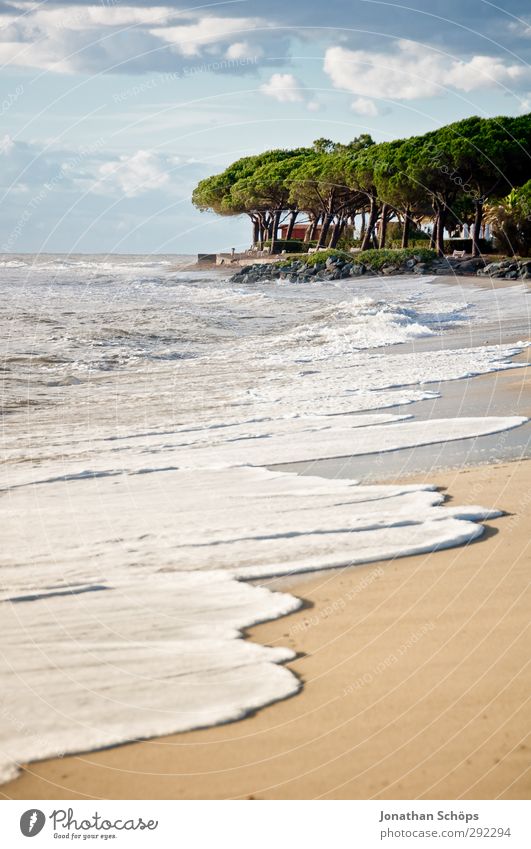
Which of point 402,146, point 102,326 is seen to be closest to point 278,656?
point 102,326

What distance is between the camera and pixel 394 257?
59.1 m

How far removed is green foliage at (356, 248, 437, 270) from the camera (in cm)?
5809

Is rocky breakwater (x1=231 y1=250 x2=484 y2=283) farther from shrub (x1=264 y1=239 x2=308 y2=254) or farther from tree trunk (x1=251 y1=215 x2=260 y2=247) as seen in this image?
tree trunk (x1=251 y1=215 x2=260 y2=247)

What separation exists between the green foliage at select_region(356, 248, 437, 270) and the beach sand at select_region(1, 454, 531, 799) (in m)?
54.3

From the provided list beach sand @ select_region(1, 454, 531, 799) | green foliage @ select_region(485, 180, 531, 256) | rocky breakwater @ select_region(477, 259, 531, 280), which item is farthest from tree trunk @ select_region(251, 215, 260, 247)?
beach sand @ select_region(1, 454, 531, 799)

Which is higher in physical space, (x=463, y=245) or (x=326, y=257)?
(x=463, y=245)

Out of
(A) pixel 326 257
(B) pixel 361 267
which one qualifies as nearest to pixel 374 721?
(B) pixel 361 267

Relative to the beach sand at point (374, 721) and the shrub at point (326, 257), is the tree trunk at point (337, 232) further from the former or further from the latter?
the beach sand at point (374, 721)

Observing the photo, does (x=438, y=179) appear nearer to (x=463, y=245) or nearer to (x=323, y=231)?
(x=463, y=245)

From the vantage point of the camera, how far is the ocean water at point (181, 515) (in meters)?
4.33

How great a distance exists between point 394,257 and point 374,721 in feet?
187
